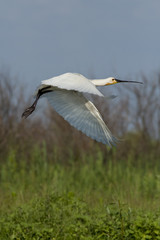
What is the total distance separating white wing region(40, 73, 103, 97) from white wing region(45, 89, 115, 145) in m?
0.54

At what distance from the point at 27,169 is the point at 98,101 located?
2069 millimetres

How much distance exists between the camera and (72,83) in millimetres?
3525

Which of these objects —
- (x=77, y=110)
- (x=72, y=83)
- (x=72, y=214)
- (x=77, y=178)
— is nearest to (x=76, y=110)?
(x=77, y=110)

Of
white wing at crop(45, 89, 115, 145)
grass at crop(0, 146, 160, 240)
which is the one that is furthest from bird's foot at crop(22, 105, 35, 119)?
grass at crop(0, 146, 160, 240)

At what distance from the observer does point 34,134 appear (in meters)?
9.80

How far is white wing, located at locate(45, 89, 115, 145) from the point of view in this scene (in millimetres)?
4230

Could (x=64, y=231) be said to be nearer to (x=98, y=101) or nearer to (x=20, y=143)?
(x=20, y=143)

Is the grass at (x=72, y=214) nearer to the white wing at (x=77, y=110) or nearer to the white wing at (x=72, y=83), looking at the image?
the white wing at (x=77, y=110)

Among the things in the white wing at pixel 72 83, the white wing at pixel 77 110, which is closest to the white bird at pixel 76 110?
the white wing at pixel 77 110

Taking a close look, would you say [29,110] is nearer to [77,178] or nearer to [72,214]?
[72,214]

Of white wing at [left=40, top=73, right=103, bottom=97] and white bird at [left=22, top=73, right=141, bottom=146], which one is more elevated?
white wing at [left=40, top=73, right=103, bottom=97]

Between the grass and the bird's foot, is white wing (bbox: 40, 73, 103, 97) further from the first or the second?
the grass

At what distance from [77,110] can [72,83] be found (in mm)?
786

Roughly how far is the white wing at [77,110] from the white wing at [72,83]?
54 centimetres
